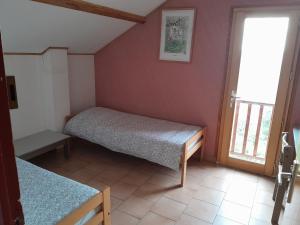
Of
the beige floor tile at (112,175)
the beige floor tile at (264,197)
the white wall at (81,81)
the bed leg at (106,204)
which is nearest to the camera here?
the bed leg at (106,204)

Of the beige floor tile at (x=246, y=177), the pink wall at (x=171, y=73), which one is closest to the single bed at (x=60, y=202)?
the beige floor tile at (x=246, y=177)

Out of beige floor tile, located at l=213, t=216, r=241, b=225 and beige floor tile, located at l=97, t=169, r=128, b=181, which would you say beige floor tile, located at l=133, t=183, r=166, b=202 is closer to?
beige floor tile, located at l=97, t=169, r=128, b=181

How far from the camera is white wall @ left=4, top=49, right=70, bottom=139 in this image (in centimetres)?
289

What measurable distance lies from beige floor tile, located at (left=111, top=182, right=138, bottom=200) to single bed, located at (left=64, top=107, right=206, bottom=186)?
373 mm

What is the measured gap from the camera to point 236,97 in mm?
2908

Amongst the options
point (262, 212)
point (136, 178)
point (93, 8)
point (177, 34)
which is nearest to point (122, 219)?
point (136, 178)

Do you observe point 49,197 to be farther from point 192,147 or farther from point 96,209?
point 192,147

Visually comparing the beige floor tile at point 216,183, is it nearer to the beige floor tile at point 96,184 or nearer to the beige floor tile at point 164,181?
the beige floor tile at point 164,181

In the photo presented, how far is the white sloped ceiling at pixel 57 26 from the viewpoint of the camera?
212cm

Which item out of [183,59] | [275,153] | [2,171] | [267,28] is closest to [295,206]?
[2,171]

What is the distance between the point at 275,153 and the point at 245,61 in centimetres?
113

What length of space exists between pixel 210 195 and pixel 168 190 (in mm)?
442

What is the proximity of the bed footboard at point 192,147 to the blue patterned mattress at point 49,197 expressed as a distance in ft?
3.80

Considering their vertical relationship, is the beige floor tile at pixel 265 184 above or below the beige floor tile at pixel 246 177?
below
